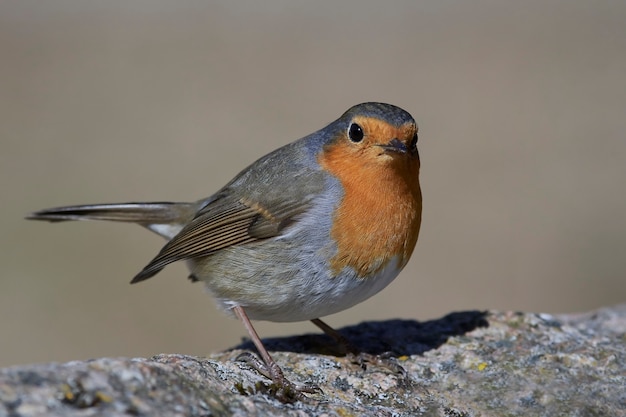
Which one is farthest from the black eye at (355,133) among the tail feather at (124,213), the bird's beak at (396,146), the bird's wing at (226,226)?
the tail feather at (124,213)

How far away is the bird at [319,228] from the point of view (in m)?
4.33

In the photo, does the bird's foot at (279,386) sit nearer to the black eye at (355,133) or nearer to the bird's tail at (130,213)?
the black eye at (355,133)

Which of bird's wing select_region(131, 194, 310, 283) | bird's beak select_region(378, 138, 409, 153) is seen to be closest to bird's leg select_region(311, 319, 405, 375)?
bird's wing select_region(131, 194, 310, 283)

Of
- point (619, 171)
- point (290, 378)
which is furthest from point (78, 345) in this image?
point (619, 171)

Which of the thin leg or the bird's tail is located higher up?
the bird's tail

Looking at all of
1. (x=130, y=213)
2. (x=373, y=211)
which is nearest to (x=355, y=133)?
(x=373, y=211)

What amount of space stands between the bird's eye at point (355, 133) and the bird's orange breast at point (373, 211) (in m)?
0.07

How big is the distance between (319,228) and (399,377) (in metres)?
0.87

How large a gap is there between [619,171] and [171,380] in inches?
375

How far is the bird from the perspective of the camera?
14.2 ft

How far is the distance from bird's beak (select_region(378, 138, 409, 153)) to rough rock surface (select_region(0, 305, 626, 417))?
116cm

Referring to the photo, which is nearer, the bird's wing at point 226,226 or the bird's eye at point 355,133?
the bird's eye at point 355,133

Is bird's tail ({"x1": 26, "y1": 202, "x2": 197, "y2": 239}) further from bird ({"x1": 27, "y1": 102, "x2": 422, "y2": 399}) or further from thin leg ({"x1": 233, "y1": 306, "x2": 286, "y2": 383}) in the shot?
thin leg ({"x1": 233, "y1": 306, "x2": 286, "y2": 383})

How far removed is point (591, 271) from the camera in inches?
396
